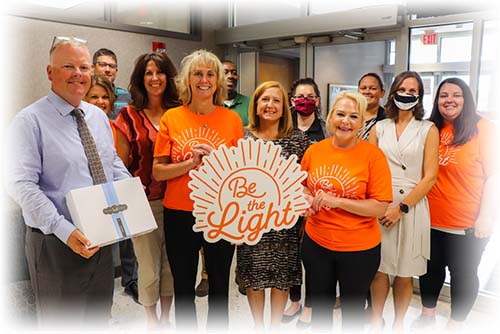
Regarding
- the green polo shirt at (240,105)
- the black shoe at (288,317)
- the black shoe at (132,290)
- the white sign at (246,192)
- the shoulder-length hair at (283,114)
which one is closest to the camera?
the white sign at (246,192)

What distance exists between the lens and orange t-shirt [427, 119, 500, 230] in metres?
2.57

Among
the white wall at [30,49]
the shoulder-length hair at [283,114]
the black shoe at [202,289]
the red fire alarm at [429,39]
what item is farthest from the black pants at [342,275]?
the white wall at [30,49]

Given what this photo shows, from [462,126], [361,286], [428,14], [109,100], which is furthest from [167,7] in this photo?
[361,286]

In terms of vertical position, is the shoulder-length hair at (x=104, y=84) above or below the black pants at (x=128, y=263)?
above

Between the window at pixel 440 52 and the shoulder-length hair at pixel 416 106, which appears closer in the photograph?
the shoulder-length hair at pixel 416 106

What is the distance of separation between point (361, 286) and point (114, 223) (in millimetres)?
1209

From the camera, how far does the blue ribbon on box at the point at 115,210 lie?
1.84 m

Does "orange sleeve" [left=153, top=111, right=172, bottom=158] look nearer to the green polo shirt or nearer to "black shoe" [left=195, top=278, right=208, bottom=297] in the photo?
the green polo shirt

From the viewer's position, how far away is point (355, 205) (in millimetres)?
2057

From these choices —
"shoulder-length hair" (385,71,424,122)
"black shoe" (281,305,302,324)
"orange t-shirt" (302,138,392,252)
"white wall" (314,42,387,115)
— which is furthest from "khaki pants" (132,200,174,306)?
"white wall" (314,42,387,115)

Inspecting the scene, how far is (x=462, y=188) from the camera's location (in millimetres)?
2607

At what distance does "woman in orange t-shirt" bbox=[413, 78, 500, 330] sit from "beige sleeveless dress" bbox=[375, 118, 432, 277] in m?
0.18

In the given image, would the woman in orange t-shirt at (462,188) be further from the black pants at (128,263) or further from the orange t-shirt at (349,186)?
the black pants at (128,263)

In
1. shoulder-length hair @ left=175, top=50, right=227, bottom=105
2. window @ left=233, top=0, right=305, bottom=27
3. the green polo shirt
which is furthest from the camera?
window @ left=233, top=0, right=305, bottom=27
